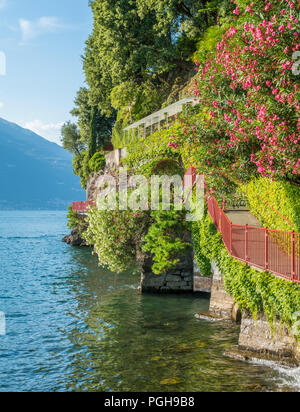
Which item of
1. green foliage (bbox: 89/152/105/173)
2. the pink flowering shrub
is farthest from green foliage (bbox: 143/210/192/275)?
green foliage (bbox: 89/152/105/173)

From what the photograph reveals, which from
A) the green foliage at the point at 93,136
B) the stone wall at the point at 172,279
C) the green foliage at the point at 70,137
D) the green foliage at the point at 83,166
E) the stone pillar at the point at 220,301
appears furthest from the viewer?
the green foliage at the point at 70,137

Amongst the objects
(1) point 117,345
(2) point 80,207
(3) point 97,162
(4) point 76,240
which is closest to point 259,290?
(1) point 117,345

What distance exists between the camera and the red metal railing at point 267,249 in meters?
12.8

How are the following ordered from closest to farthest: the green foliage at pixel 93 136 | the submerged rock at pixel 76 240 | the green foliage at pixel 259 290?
the green foliage at pixel 259 290, the submerged rock at pixel 76 240, the green foliage at pixel 93 136

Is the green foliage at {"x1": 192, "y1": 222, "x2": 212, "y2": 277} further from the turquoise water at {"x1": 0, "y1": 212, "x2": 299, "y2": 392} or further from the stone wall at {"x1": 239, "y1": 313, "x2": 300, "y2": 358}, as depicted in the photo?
the stone wall at {"x1": 239, "y1": 313, "x2": 300, "y2": 358}

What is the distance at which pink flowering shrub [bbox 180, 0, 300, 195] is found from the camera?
13695mm

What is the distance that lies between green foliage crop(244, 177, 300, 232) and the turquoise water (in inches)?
186

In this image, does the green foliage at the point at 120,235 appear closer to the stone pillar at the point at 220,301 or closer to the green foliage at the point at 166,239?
the green foliage at the point at 166,239

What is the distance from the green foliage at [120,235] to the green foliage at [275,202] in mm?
8075

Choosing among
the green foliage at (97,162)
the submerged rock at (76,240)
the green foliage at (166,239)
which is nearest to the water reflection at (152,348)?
the green foliage at (166,239)

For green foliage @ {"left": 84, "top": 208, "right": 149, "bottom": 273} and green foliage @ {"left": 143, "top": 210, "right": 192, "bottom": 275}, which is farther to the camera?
green foliage @ {"left": 84, "top": 208, "right": 149, "bottom": 273}

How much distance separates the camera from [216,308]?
2027cm

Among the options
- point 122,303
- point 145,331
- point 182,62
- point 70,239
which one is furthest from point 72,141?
point 145,331
